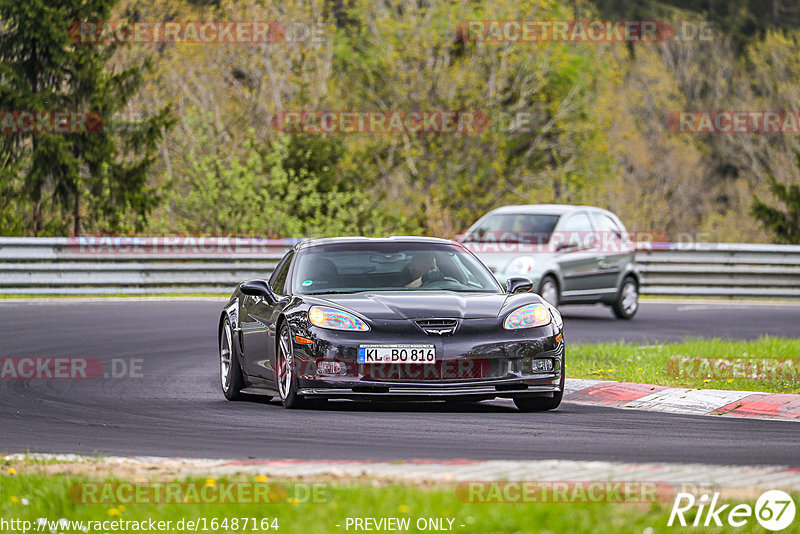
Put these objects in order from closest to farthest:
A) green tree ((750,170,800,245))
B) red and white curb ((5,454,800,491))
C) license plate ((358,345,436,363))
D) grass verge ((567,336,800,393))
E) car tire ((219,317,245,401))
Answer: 1. red and white curb ((5,454,800,491))
2. license plate ((358,345,436,363))
3. car tire ((219,317,245,401))
4. grass verge ((567,336,800,393))
5. green tree ((750,170,800,245))

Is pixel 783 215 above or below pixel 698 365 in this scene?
above

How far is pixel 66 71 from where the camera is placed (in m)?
30.8

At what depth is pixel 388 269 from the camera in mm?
11578

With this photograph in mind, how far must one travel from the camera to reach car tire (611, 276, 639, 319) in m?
22.9

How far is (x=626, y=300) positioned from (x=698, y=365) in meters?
9.80

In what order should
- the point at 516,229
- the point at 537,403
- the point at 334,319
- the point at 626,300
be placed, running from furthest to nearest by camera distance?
the point at 626,300 → the point at 516,229 → the point at 537,403 → the point at 334,319

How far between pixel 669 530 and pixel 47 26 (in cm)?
2632

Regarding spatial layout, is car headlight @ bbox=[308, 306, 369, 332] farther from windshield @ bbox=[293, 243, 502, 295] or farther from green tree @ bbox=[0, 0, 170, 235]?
green tree @ bbox=[0, 0, 170, 235]

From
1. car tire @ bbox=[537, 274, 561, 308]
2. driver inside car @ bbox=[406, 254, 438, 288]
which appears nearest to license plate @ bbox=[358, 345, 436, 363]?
driver inside car @ bbox=[406, 254, 438, 288]

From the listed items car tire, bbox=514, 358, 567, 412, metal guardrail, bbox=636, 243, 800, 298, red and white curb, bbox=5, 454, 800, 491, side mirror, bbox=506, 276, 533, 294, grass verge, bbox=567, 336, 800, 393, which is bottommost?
metal guardrail, bbox=636, 243, 800, 298

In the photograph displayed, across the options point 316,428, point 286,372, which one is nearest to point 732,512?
point 316,428

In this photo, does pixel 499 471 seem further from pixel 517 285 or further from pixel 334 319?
pixel 517 285

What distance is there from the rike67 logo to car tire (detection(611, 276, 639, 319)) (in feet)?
55.3

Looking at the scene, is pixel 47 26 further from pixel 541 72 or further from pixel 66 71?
pixel 541 72
